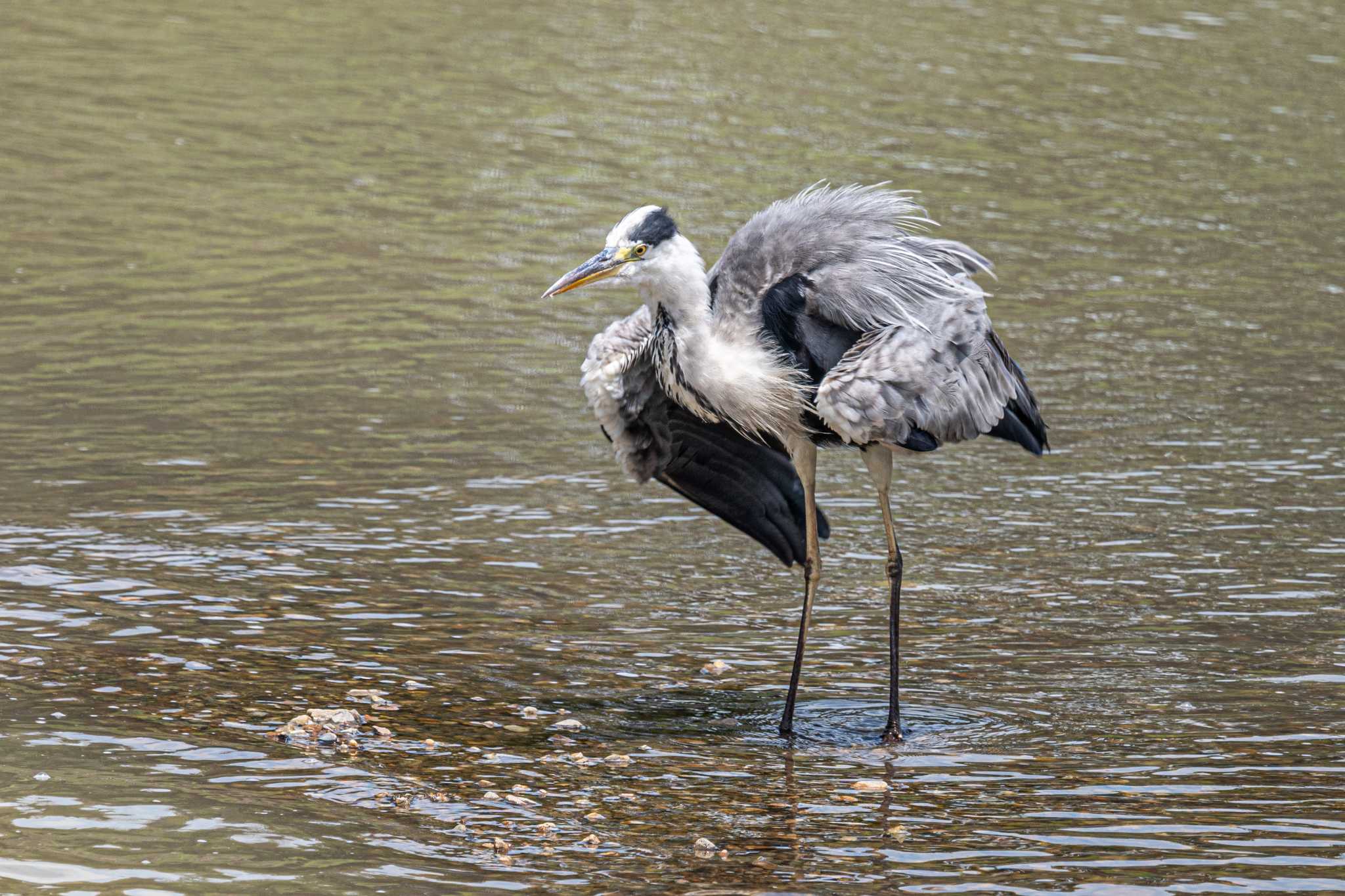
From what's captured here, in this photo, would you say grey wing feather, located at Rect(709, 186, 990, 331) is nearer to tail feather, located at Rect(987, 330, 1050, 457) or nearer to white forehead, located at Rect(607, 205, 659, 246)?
white forehead, located at Rect(607, 205, 659, 246)

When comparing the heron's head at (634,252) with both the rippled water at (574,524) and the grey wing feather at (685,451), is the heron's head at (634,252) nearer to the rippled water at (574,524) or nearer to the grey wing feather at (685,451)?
the grey wing feather at (685,451)

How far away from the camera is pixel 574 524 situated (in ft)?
35.7

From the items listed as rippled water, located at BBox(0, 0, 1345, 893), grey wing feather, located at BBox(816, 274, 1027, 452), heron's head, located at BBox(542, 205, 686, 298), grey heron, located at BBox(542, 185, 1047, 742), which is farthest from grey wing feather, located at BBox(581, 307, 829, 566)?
grey wing feather, located at BBox(816, 274, 1027, 452)

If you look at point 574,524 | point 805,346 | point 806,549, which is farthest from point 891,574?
point 574,524

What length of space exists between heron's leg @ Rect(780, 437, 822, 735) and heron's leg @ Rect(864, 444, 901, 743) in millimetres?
264

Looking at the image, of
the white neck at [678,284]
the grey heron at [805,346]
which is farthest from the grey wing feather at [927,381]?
the white neck at [678,284]

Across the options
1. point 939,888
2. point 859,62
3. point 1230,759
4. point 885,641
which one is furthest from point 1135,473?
point 859,62

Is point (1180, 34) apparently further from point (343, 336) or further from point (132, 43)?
point (343, 336)

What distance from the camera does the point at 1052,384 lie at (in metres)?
13.9

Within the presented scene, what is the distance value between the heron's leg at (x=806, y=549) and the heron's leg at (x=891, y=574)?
26 cm

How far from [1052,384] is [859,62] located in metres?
12.5

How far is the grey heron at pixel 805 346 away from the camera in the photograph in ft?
25.5

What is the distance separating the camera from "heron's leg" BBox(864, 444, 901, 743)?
7.91 metres

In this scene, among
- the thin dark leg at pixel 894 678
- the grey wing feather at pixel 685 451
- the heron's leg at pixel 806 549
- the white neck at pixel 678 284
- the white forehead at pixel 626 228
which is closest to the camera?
the white forehead at pixel 626 228
